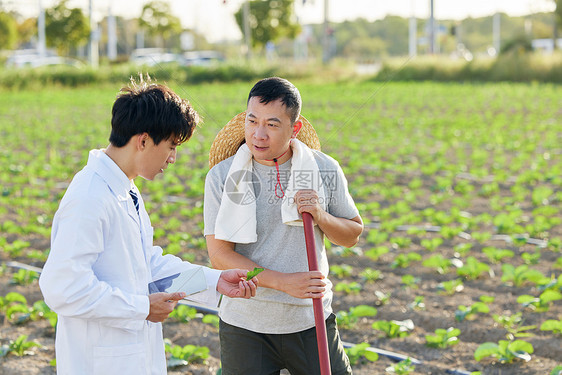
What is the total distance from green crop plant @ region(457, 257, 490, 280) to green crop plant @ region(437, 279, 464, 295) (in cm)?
18

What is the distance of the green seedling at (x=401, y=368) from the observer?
3.42m

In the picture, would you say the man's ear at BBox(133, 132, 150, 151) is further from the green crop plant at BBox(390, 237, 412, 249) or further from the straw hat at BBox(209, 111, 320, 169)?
the green crop plant at BBox(390, 237, 412, 249)

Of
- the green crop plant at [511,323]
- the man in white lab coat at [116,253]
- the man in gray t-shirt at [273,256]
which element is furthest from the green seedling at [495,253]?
the man in white lab coat at [116,253]

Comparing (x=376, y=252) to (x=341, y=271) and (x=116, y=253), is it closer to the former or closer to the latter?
(x=341, y=271)

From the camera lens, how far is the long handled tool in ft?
6.89

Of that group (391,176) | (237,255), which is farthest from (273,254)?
(391,176)

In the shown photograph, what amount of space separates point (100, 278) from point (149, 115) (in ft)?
1.56

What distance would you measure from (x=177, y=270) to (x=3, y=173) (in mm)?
7701

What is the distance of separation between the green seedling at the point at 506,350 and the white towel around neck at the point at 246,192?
158 centimetres

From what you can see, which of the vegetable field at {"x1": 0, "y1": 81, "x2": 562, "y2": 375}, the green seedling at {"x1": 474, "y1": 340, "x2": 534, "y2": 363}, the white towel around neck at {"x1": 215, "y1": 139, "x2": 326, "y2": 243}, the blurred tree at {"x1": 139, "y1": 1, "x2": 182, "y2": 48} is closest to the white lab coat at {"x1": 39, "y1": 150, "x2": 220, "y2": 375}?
the white towel around neck at {"x1": 215, "y1": 139, "x2": 326, "y2": 243}

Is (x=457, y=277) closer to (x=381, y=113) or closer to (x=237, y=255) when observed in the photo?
(x=237, y=255)

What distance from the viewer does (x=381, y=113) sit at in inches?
646

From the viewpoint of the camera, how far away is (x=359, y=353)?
3578mm

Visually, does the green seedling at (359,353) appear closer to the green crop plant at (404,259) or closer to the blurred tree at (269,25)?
the green crop plant at (404,259)
